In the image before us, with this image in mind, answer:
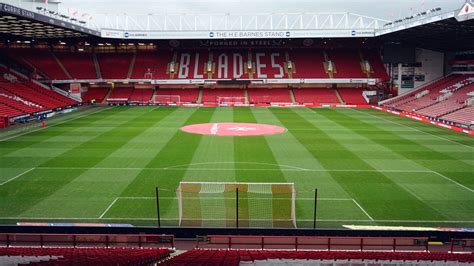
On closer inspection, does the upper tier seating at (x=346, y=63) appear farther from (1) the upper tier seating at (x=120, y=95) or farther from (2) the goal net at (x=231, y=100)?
(1) the upper tier seating at (x=120, y=95)

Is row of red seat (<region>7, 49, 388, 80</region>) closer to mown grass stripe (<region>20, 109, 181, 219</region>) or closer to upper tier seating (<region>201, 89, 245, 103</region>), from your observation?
upper tier seating (<region>201, 89, 245, 103</region>)

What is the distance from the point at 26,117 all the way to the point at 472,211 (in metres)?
44.1

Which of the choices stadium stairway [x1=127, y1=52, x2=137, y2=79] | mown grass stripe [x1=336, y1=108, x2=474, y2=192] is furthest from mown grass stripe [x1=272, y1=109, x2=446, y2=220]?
stadium stairway [x1=127, y1=52, x2=137, y2=79]

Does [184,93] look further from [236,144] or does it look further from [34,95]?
[236,144]

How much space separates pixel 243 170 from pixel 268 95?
155ft

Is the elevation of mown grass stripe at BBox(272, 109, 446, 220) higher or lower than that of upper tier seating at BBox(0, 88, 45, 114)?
lower

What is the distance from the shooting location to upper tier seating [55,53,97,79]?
71.7 m

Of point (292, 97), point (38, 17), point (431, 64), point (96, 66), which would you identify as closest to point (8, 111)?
point (38, 17)

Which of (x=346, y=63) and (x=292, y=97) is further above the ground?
(x=346, y=63)

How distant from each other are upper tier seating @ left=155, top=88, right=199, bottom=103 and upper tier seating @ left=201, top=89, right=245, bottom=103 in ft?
4.90

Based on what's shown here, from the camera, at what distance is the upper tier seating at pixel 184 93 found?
71.3 metres

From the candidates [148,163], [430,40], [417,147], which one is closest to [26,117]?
[148,163]

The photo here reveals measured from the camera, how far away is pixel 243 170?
86.7 ft

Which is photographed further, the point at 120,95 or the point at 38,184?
the point at 120,95
